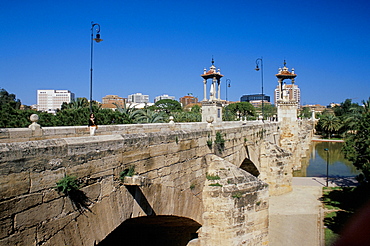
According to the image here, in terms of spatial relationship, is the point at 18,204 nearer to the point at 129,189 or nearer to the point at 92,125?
the point at 129,189

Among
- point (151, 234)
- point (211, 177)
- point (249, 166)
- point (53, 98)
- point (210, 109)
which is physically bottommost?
point (151, 234)

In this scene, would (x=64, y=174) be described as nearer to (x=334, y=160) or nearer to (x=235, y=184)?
(x=235, y=184)

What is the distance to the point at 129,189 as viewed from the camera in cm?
493

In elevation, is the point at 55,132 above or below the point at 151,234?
above

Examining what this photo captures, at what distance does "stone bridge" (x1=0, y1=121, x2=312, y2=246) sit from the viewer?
3.31m

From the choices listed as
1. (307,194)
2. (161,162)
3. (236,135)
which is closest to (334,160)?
(307,194)

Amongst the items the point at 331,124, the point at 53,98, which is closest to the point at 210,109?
the point at 331,124

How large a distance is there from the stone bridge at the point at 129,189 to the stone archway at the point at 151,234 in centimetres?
3

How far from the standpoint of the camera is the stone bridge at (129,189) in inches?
130

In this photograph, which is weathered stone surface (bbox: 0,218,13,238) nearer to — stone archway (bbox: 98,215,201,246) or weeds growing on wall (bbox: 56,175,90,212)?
weeds growing on wall (bbox: 56,175,90,212)

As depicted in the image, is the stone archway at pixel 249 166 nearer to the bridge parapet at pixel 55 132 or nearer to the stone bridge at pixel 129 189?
the stone bridge at pixel 129 189

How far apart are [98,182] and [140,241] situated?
6.51 metres

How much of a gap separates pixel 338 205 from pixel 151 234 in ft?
38.0

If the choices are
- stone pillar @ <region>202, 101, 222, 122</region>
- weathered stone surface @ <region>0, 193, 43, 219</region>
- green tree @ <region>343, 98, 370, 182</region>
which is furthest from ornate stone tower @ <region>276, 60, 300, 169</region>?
weathered stone surface @ <region>0, 193, 43, 219</region>
